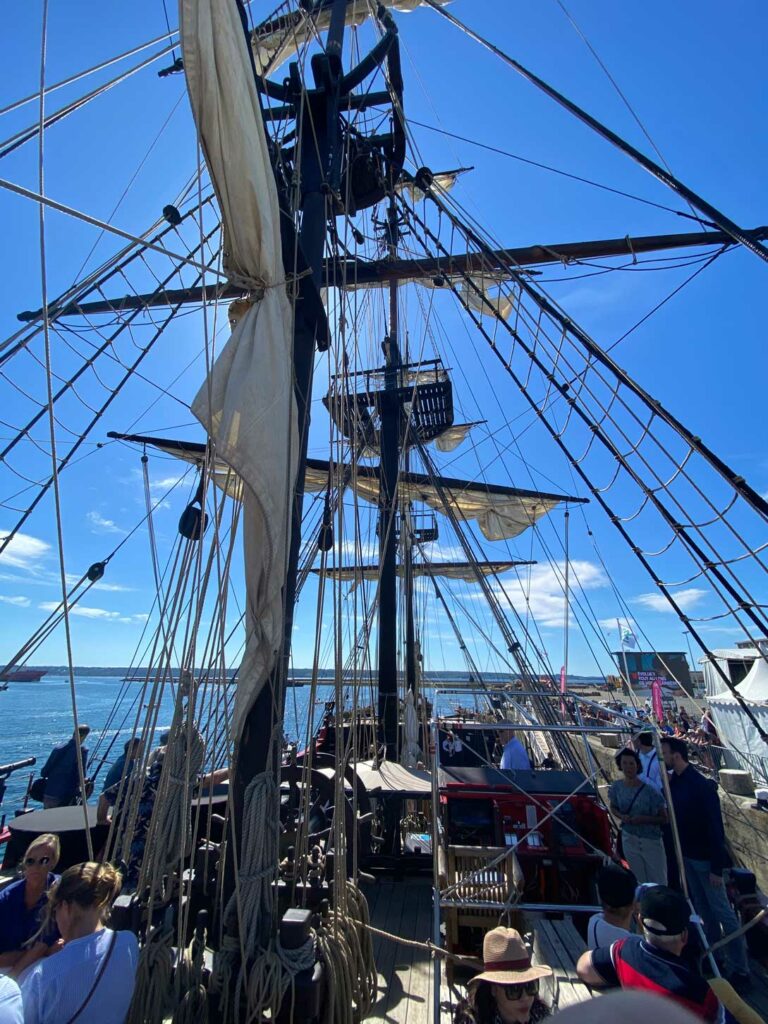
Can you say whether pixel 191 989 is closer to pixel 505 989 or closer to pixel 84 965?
pixel 84 965

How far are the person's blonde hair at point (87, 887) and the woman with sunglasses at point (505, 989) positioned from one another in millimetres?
1506

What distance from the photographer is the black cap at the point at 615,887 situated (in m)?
2.52

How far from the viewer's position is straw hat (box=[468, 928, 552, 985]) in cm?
204

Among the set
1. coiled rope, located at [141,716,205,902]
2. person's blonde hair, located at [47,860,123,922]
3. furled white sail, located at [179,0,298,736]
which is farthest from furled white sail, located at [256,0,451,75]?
person's blonde hair, located at [47,860,123,922]

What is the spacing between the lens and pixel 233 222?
286 cm

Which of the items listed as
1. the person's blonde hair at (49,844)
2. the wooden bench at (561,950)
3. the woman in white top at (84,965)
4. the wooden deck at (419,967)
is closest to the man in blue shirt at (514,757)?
the wooden deck at (419,967)

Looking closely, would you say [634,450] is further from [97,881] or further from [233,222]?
[97,881]

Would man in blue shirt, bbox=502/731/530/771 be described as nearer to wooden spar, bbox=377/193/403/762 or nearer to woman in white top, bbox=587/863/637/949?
wooden spar, bbox=377/193/403/762

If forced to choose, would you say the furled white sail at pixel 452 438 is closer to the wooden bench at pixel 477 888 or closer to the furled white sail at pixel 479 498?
the furled white sail at pixel 479 498

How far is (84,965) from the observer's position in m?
1.82

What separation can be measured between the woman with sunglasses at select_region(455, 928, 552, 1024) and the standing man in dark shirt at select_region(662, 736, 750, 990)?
7.88ft

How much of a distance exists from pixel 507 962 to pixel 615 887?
751 mm

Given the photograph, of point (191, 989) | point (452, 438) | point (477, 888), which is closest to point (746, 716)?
point (452, 438)

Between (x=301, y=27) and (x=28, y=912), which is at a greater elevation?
(x=301, y=27)
